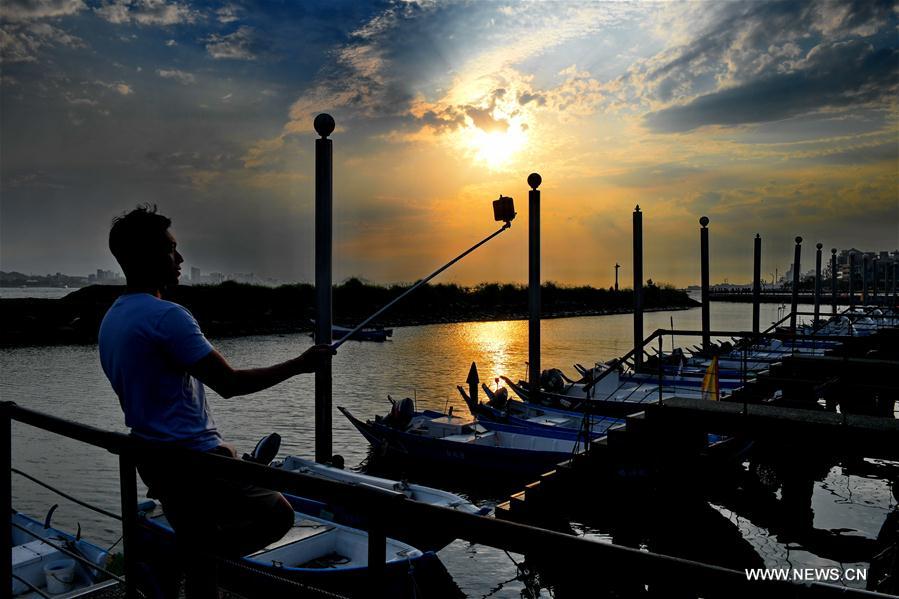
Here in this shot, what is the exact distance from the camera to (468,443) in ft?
54.6

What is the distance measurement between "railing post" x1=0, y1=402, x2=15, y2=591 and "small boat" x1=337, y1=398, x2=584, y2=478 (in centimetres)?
1205

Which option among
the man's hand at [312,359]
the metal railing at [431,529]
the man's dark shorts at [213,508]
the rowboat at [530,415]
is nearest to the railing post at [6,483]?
the metal railing at [431,529]

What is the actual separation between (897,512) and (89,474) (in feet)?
65.7

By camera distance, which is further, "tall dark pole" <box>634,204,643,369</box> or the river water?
"tall dark pole" <box>634,204,643,369</box>

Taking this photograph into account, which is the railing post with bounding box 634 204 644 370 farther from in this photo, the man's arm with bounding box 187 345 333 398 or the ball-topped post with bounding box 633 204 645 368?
the man's arm with bounding box 187 345 333 398

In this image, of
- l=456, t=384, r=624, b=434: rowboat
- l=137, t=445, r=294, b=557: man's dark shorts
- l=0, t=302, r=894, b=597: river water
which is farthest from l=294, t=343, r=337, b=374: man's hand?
l=456, t=384, r=624, b=434: rowboat

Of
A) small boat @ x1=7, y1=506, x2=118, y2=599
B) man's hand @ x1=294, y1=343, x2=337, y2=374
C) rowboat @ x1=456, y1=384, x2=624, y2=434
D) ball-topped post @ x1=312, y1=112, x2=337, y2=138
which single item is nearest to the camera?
man's hand @ x1=294, y1=343, x2=337, y2=374

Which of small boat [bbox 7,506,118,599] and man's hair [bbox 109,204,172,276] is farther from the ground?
man's hair [bbox 109,204,172,276]

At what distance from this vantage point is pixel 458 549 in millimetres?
13281

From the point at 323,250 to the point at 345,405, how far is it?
20.8 metres

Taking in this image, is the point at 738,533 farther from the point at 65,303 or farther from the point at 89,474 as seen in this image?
the point at 65,303

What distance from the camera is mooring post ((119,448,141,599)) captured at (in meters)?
2.94

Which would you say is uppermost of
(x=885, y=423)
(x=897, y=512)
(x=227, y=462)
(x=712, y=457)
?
(x=227, y=462)

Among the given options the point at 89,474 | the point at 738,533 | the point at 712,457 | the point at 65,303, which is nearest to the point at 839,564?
the point at 738,533
